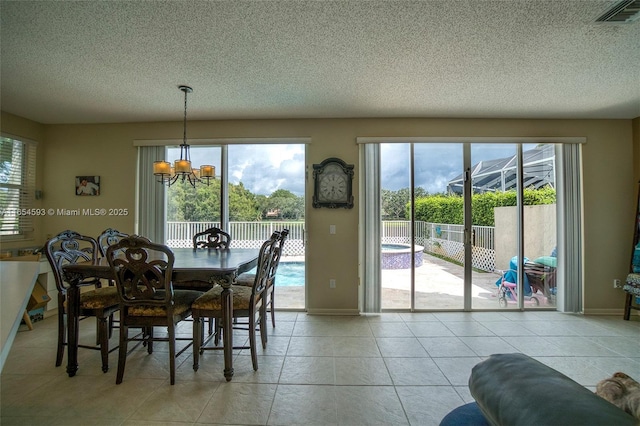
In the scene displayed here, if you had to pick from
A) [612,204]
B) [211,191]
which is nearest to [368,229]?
[211,191]

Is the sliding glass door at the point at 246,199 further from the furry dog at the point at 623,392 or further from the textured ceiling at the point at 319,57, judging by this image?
the furry dog at the point at 623,392

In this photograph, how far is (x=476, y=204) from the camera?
3736 millimetres

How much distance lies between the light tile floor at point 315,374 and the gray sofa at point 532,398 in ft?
3.75

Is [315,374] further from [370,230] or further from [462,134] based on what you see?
[462,134]

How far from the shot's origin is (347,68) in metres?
2.46

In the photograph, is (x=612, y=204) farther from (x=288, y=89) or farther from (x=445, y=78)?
(x=288, y=89)

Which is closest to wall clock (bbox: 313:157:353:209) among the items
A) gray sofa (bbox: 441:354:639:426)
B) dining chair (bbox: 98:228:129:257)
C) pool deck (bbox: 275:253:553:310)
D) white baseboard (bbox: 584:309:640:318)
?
pool deck (bbox: 275:253:553:310)

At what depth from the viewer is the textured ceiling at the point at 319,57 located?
182 centimetres

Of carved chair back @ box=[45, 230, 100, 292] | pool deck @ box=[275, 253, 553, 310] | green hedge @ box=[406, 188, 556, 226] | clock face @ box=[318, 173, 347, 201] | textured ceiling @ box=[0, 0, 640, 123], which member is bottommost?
pool deck @ box=[275, 253, 553, 310]

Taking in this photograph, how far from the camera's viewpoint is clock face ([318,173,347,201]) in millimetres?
3676

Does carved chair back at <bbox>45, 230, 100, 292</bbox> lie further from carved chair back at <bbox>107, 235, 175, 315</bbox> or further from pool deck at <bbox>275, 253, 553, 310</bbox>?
pool deck at <bbox>275, 253, 553, 310</bbox>

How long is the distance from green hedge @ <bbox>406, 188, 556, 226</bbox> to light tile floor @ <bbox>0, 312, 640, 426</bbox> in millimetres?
1314

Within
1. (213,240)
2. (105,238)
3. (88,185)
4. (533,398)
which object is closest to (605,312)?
(533,398)

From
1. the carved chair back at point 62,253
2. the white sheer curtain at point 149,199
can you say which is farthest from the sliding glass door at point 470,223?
the carved chair back at point 62,253
